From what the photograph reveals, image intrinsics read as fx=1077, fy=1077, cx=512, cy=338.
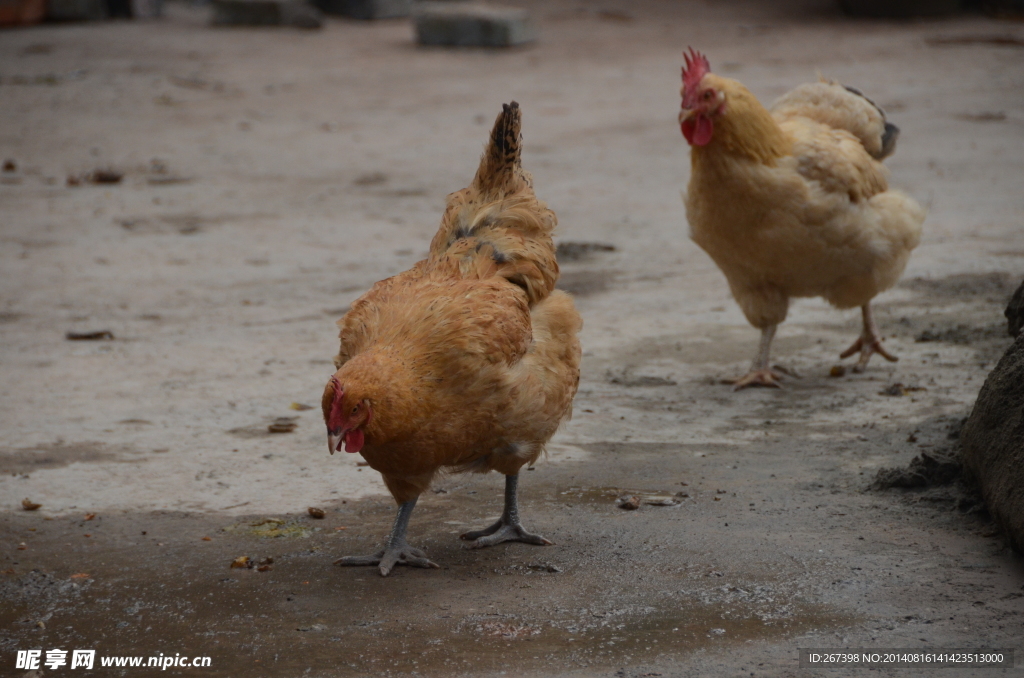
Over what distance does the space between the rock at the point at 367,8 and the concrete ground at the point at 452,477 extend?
7.28 metres

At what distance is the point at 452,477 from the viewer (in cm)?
470

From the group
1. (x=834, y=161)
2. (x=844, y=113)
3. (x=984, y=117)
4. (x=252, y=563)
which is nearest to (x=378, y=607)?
(x=252, y=563)

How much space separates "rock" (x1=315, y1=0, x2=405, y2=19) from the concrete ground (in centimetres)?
728

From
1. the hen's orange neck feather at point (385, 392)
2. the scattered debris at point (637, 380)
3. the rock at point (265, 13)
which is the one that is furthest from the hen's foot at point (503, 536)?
the rock at point (265, 13)

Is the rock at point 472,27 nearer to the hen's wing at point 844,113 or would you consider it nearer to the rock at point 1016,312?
the hen's wing at point 844,113

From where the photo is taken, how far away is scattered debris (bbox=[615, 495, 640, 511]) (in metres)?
4.22

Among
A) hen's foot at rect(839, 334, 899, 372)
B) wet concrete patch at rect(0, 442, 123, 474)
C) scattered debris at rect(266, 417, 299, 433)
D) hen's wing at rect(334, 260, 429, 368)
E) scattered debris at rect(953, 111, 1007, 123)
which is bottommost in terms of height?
wet concrete patch at rect(0, 442, 123, 474)

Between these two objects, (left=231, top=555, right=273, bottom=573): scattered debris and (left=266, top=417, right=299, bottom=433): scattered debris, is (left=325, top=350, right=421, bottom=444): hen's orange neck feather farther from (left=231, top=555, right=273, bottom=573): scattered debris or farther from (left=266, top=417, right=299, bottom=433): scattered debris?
(left=266, top=417, right=299, bottom=433): scattered debris

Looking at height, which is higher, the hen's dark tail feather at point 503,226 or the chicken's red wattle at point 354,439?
the hen's dark tail feather at point 503,226

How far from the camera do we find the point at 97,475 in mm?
4609

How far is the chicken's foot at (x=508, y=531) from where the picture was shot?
397 centimetres

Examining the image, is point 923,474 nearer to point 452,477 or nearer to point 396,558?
point 452,477

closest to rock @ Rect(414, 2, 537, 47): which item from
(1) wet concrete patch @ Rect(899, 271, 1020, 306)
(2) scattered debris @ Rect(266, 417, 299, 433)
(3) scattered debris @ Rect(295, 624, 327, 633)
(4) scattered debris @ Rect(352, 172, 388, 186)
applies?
(4) scattered debris @ Rect(352, 172, 388, 186)

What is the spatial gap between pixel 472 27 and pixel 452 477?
13373 mm
